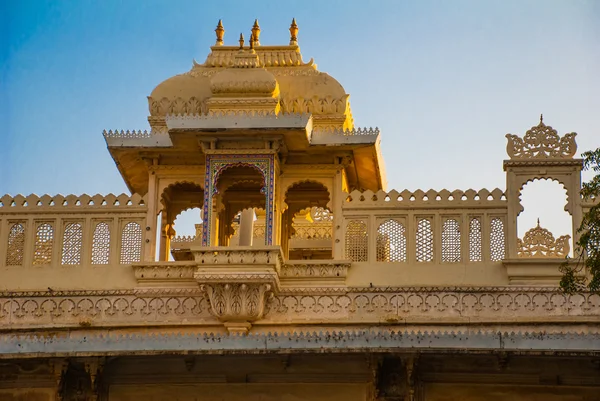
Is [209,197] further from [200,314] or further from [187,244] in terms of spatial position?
[187,244]

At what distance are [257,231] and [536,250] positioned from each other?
29.8 feet

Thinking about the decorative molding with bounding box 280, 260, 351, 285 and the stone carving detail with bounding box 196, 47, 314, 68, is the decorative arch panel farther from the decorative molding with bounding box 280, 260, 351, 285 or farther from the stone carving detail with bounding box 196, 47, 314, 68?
the stone carving detail with bounding box 196, 47, 314, 68

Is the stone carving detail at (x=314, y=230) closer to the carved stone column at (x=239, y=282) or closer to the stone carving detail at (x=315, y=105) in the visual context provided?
the stone carving detail at (x=315, y=105)

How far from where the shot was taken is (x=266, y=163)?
2462cm

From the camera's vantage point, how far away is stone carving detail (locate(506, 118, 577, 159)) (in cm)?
2406

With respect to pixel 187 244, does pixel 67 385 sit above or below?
below

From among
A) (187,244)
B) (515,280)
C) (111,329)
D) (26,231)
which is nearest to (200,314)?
(111,329)

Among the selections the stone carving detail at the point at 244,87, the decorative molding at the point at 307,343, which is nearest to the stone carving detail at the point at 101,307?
the stone carving detail at the point at 244,87

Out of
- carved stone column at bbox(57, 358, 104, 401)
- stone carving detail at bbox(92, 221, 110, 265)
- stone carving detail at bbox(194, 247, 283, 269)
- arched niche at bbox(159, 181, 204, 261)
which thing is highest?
arched niche at bbox(159, 181, 204, 261)

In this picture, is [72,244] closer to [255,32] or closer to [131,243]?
[131,243]

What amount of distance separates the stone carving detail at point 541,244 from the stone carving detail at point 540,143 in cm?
102

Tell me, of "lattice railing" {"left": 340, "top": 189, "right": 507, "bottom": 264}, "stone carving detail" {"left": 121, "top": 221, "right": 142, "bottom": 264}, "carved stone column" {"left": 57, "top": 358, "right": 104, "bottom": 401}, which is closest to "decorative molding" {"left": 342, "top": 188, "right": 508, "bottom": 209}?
"lattice railing" {"left": 340, "top": 189, "right": 507, "bottom": 264}

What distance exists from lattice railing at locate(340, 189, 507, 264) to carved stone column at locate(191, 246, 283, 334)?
130 cm

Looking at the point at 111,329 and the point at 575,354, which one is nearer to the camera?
the point at 575,354
